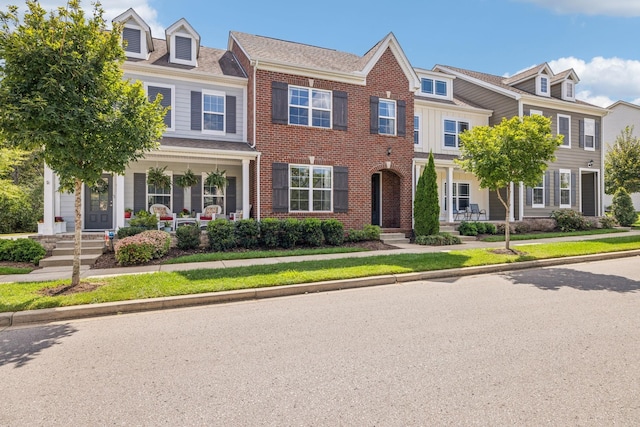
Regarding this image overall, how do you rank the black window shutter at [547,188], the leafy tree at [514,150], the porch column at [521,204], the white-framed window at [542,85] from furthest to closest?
the white-framed window at [542,85], the black window shutter at [547,188], the porch column at [521,204], the leafy tree at [514,150]

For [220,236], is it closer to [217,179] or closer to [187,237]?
[187,237]

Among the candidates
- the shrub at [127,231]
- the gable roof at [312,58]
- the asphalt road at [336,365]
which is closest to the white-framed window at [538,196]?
the gable roof at [312,58]

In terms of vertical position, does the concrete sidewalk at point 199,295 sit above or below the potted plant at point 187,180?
below

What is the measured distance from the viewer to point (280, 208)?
13.6m

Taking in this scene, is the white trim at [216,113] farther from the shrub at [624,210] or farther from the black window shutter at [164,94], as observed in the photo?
the shrub at [624,210]

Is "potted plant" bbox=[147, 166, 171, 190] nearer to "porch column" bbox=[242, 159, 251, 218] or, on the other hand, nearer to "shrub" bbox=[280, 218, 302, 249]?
"porch column" bbox=[242, 159, 251, 218]

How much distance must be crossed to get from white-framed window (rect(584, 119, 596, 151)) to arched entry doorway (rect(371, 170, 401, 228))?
1341cm

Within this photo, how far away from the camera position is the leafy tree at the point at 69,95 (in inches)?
234

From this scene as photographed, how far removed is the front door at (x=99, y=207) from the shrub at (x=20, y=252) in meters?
3.54

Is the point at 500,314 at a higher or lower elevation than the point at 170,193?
lower

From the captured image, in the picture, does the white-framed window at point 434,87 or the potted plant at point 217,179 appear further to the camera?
the white-framed window at point 434,87

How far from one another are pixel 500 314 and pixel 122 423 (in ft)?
16.8

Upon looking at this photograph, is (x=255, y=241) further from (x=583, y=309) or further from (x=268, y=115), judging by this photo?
(x=583, y=309)

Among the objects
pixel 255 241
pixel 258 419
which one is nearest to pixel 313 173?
pixel 255 241
